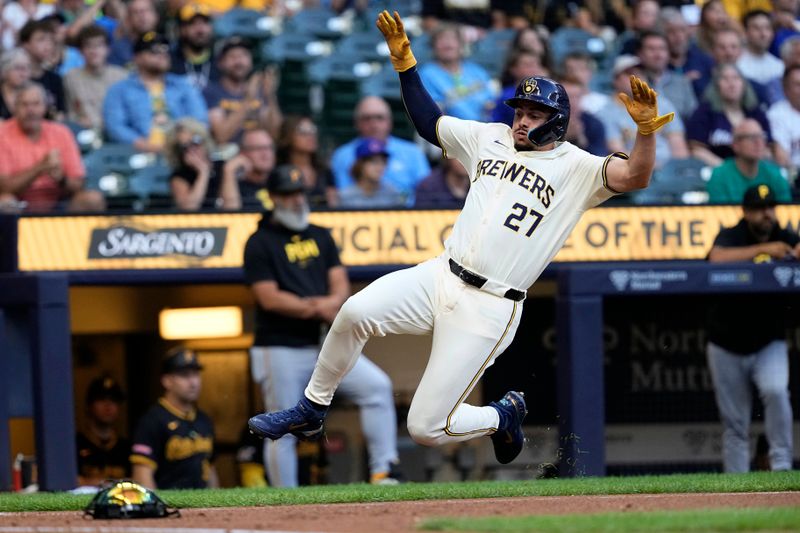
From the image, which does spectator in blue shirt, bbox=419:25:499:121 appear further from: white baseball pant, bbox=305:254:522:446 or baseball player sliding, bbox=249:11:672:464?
white baseball pant, bbox=305:254:522:446

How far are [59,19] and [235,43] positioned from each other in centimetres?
134

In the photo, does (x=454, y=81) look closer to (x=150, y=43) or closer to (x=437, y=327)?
(x=150, y=43)

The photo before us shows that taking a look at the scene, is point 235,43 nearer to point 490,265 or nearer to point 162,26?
point 162,26

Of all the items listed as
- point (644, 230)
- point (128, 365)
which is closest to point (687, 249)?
point (644, 230)

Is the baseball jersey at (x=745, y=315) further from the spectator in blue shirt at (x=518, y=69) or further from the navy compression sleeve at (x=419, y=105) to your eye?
the navy compression sleeve at (x=419, y=105)

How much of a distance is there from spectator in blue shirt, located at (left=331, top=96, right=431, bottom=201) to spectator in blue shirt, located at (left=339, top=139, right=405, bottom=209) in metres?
0.14

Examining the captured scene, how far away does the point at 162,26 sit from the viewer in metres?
10.8

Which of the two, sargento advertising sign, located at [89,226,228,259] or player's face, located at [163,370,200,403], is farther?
sargento advertising sign, located at [89,226,228,259]

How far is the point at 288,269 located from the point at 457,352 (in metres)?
2.29

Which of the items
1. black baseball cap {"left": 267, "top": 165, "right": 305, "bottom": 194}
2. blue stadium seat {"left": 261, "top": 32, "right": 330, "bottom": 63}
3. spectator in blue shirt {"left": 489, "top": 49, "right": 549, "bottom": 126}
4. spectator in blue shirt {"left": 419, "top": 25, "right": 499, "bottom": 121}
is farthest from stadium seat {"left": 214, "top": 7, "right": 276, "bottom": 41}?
black baseball cap {"left": 267, "top": 165, "right": 305, "bottom": 194}

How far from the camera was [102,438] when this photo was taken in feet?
29.8

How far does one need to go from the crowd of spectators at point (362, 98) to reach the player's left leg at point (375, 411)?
1.24m

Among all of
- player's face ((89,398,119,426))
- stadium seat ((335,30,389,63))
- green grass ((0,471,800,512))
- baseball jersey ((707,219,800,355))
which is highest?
stadium seat ((335,30,389,63))

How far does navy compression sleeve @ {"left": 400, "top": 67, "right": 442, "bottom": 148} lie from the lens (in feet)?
20.5
